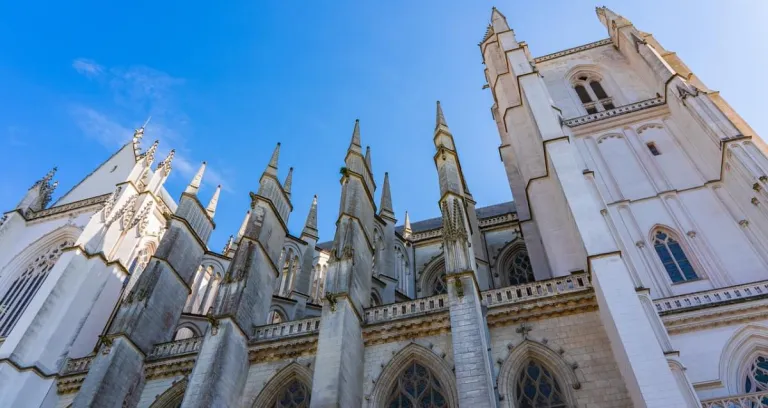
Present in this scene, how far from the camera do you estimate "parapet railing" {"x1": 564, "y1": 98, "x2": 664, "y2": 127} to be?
1598cm

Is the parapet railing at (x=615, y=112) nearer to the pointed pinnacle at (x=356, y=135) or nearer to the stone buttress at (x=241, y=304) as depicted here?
the pointed pinnacle at (x=356, y=135)

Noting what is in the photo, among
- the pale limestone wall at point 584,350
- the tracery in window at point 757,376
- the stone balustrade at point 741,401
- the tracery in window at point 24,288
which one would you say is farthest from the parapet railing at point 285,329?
the tracery in window at point 24,288

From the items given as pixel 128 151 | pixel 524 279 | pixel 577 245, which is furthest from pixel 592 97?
pixel 128 151

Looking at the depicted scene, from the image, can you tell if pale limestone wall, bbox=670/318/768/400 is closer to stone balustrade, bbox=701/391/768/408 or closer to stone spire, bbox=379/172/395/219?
stone balustrade, bbox=701/391/768/408

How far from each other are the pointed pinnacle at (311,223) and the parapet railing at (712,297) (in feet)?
38.7

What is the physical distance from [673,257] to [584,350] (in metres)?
4.03

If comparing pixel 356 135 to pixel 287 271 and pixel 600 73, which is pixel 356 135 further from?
pixel 600 73

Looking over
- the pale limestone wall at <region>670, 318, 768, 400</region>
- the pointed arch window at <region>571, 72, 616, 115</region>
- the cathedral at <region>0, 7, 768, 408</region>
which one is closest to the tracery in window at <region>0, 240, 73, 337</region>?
the cathedral at <region>0, 7, 768, 408</region>

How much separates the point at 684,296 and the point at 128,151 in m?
22.2

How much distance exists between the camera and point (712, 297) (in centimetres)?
1007

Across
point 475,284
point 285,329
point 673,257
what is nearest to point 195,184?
point 285,329

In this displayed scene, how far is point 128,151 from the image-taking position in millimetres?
23453

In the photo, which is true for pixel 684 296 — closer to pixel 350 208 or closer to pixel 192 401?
pixel 350 208

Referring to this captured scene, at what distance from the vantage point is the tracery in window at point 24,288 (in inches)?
647
